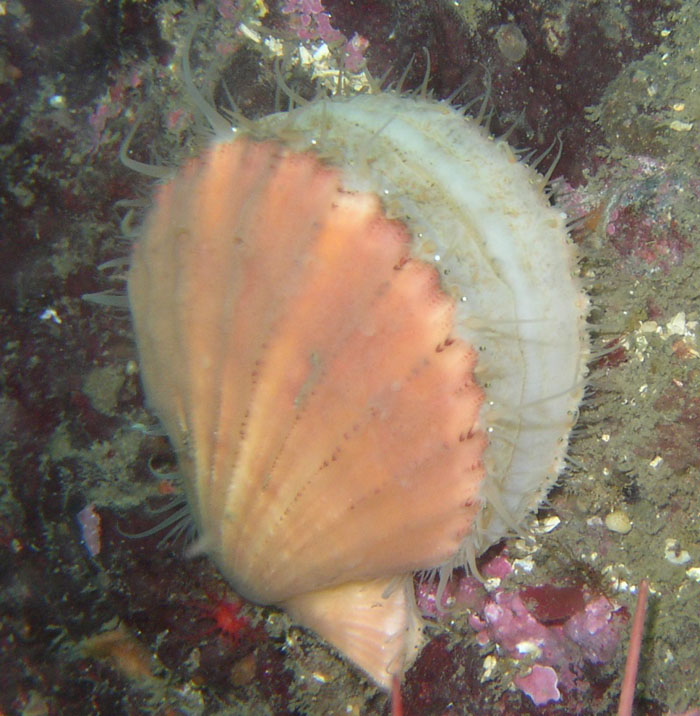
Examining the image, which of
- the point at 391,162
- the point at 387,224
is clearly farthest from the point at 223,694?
the point at 391,162

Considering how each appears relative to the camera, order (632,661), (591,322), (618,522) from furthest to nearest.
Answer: (618,522)
(591,322)
(632,661)

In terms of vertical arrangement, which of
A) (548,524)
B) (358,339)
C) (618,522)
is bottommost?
(548,524)

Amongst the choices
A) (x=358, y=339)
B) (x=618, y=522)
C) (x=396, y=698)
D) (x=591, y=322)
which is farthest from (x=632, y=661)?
(x=358, y=339)

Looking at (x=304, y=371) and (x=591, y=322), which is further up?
(x=591, y=322)

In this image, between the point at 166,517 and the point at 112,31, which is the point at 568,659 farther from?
Result: the point at 112,31

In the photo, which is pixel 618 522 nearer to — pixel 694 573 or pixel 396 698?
pixel 694 573

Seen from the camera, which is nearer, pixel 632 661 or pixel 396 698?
pixel 632 661

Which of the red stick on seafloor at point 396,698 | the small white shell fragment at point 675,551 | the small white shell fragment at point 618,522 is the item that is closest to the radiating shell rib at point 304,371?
the red stick on seafloor at point 396,698
